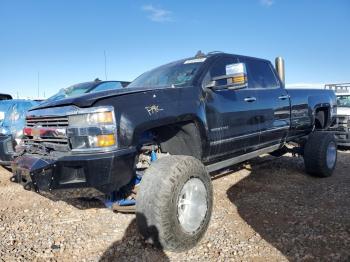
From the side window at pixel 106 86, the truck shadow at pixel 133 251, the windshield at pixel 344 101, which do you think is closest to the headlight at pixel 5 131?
the side window at pixel 106 86

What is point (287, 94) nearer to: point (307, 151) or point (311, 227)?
point (307, 151)

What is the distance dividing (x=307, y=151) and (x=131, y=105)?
383 centimetres

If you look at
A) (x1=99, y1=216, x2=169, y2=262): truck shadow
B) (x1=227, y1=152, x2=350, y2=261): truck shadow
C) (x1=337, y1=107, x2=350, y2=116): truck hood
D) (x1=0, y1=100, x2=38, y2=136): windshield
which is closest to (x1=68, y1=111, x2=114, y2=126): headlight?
(x1=99, y1=216, x2=169, y2=262): truck shadow

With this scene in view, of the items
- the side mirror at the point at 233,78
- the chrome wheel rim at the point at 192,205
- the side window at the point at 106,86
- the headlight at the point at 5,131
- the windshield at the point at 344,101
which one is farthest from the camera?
the windshield at the point at 344,101

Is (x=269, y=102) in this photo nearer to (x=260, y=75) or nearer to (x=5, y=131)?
(x=260, y=75)

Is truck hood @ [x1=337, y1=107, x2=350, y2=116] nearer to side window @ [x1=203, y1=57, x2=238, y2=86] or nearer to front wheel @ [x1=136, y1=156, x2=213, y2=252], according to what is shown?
side window @ [x1=203, y1=57, x2=238, y2=86]

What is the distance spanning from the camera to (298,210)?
4004 mm

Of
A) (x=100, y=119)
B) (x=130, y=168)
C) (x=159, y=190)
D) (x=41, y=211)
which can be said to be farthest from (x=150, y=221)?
(x=41, y=211)

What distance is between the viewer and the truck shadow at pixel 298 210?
3.05 meters

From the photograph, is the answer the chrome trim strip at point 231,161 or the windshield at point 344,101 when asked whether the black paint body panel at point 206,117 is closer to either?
the chrome trim strip at point 231,161

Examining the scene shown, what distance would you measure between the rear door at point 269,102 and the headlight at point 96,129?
2418mm

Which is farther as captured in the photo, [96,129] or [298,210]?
[298,210]

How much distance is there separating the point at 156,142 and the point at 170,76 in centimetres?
94

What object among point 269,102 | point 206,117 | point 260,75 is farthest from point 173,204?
point 260,75
